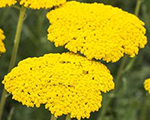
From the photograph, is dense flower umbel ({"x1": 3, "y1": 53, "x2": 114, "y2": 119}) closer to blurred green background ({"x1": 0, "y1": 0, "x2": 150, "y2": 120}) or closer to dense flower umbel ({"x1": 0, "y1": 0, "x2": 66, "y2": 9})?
dense flower umbel ({"x1": 0, "y1": 0, "x2": 66, "y2": 9})

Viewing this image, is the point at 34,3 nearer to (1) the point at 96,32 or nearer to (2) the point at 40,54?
(1) the point at 96,32

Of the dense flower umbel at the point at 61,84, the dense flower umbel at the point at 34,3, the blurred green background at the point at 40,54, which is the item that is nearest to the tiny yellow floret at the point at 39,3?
the dense flower umbel at the point at 34,3

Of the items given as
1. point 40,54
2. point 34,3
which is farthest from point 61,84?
point 40,54

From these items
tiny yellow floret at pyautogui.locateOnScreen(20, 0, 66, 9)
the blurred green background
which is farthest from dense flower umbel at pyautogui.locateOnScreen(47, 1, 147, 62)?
the blurred green background

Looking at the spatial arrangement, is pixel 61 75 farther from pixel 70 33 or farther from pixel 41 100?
pixel 70 33

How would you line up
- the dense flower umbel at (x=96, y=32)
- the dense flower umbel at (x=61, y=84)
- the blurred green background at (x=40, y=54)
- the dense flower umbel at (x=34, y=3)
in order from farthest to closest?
the blurred green background at (x=40, y=54), the dense flower umbel at (x=34, y=3), the dense flower umbel at (x=96, y=32), the dense flower umbel at (x=61, y=84)

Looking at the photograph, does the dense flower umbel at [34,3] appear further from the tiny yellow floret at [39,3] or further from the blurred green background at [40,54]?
the blurred green background at [40,54]

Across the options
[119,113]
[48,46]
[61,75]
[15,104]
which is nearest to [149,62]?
[119,113]
